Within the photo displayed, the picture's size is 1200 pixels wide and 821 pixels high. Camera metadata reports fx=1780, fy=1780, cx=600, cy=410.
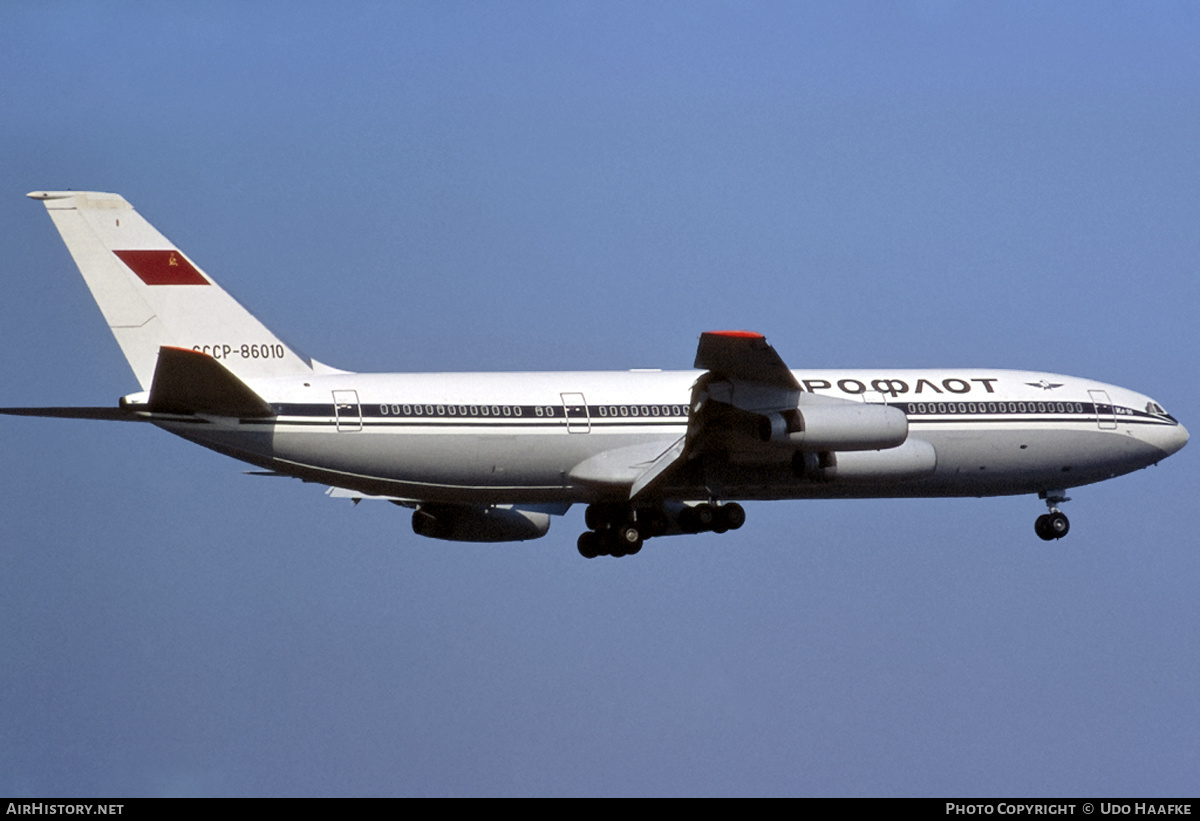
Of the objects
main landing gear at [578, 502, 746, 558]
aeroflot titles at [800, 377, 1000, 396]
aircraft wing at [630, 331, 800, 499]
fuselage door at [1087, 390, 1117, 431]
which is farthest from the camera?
fuselage door at [1087, 390, 1117, 431]

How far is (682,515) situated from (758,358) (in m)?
5.92

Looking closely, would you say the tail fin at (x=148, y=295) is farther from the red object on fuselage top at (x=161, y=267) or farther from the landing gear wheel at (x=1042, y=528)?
the landing gear wheel at (x=1042, y=528)

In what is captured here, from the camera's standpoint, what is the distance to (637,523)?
38.1 m

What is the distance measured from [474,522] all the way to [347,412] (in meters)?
8.01

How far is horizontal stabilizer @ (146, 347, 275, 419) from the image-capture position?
30675mm

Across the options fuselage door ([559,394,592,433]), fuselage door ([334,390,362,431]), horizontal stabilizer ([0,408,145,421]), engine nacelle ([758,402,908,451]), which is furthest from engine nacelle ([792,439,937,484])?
horizontal stabilizer ([0,408,145,421])

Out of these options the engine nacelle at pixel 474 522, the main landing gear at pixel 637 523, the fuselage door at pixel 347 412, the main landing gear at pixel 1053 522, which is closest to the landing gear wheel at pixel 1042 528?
the main landing gear at pixel 1053 522

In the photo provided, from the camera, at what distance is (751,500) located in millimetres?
38500

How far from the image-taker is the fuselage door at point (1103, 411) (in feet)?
132

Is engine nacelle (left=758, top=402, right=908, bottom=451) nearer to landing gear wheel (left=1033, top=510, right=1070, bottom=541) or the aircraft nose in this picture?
landing gear wheel (left=1033, top=510, right=1070, bottom=541)

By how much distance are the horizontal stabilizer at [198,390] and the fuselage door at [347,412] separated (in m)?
1.32

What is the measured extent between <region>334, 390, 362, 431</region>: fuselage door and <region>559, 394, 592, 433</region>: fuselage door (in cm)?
432
